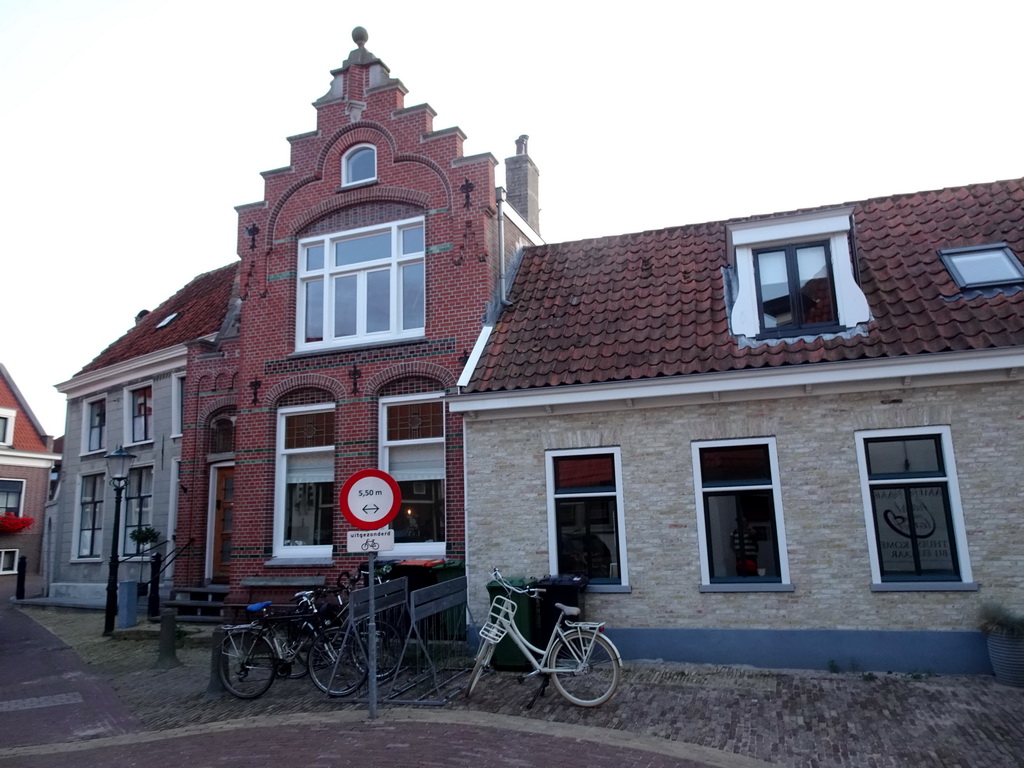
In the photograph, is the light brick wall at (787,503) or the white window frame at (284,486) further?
the white window frame at (284,486)

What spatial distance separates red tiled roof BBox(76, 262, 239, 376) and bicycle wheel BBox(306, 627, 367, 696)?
10376 millimetres

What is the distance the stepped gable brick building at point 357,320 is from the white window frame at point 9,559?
71.3 feet

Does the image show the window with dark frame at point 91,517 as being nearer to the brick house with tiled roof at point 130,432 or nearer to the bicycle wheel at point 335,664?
the brick house with tiled roof at point 130,432

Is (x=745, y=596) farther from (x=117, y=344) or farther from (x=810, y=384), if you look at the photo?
(x=117, y=344)

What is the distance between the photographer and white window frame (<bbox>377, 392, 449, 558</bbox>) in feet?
39.0

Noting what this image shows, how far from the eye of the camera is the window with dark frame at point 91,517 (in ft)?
65.7

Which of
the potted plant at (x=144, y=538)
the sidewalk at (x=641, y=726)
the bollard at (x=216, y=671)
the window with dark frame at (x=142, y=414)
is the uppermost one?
the window with dark frame at (x=142, y=414)

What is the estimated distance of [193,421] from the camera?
51.9 feet

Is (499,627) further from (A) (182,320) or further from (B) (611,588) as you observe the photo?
(A) (182,320)

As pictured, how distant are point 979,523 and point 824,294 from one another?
3372mm

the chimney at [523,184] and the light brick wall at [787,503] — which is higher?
the chimney at [523,184]

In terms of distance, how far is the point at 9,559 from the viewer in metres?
31.2

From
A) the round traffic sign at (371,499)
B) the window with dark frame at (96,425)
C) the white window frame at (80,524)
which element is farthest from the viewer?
the window with dark frame at (96,425)

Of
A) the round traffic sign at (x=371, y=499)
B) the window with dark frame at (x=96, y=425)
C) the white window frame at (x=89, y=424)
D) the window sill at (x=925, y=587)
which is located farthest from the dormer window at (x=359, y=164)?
the window with dark frame at (x=96, y=425)
